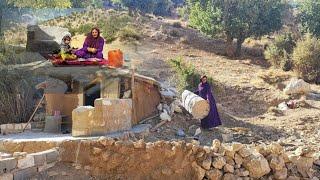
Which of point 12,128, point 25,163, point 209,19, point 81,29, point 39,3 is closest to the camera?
point 25,163

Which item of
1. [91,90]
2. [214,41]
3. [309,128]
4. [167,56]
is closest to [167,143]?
[91,90]

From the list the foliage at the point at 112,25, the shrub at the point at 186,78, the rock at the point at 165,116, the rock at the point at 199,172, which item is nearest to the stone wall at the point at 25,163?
the rock at the point at 199,172

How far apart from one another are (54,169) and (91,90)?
109 inches

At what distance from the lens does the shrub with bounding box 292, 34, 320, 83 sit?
17328 mm

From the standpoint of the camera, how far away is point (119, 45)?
2048 centimetres

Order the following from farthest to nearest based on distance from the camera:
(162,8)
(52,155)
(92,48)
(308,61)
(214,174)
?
(162,8)
(308,61)
(92,48)
(214,174)
(52,155)

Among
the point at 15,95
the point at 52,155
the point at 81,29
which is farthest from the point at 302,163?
the point at 81,29

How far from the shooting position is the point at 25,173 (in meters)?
6.66

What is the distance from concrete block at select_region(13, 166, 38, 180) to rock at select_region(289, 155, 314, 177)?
356 cm

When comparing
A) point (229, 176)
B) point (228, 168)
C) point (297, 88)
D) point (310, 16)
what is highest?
point (310, 16)

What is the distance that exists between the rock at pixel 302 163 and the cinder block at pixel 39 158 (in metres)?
3.44

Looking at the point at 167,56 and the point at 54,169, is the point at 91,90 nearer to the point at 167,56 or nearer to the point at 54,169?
the point at 54,169

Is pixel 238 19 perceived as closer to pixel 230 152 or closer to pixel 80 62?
pixel 80 62

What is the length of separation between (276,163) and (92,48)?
4.14m
